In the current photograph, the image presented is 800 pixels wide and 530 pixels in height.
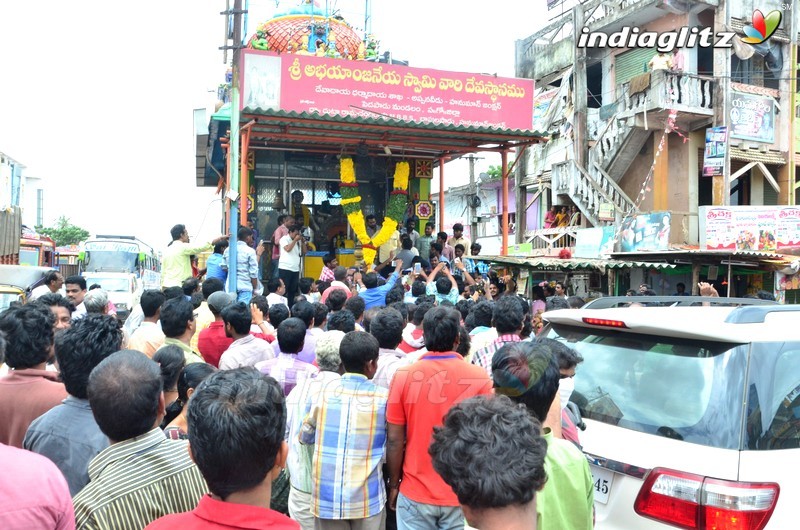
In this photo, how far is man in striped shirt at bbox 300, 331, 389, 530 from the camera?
3.35 m

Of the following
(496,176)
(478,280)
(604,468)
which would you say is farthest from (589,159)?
(604,468)

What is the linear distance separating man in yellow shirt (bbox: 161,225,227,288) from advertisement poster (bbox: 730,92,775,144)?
15.6 m

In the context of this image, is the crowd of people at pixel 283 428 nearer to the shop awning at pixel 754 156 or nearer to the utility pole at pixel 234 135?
the utility pole at pixel 234 135

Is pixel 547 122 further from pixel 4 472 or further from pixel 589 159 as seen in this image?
pixel 4 472

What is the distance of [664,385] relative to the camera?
305 cm

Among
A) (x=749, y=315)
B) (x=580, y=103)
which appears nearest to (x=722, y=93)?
(x=580, y=103)

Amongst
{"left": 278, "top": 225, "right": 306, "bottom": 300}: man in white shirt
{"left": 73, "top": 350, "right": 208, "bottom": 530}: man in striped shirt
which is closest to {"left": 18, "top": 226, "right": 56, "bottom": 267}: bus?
{"left": 278, "top": 225, "right": 306, "bottom": 300}: man in white shirt

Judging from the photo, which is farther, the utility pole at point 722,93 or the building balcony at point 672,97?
the utility pole at point 722,93

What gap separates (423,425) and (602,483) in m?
0.91

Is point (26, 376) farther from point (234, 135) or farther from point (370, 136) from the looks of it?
point (370, 136)

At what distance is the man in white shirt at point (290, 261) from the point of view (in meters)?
10.9

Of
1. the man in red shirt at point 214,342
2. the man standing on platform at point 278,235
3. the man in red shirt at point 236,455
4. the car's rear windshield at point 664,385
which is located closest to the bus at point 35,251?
the man standing on platform at point 278,235

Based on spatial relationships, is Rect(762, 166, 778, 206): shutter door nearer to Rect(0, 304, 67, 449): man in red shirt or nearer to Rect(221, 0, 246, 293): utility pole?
Rect(221, 0, 246, 293): utility pole

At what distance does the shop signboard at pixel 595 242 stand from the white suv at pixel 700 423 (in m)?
14.0
